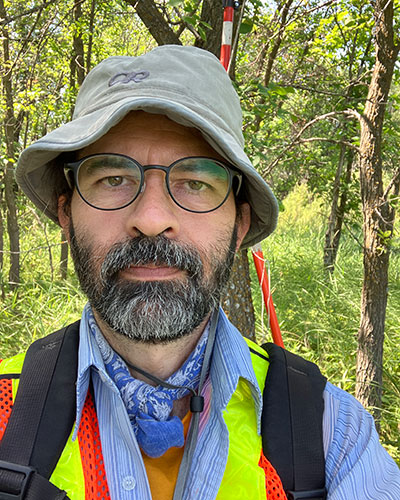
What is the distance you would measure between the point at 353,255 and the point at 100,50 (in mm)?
5083

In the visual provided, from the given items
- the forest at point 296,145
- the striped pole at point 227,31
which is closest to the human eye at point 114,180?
the forest at point 296,145

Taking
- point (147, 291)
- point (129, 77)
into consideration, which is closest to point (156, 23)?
point (129, 77)

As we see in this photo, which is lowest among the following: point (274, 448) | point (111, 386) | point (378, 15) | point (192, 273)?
A: point (274, 448)

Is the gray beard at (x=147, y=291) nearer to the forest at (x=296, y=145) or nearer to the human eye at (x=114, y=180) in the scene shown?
the human eye at (x=114, y=180)

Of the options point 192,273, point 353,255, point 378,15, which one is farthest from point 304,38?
point 192,273

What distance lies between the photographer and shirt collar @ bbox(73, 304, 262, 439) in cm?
126

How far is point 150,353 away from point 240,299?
171 cm

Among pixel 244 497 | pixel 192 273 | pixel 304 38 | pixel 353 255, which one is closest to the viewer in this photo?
pixel 244 497

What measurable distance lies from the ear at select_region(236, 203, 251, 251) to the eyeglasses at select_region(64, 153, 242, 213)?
0.22 metres

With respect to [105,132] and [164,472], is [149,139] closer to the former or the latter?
[105,132]

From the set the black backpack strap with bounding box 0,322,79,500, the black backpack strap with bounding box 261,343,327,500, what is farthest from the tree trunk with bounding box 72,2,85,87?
the black backpack strap with bounding box 261,343,327,500

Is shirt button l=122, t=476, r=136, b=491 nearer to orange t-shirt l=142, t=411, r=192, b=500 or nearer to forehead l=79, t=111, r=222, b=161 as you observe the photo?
orange t-shirt l=142, t=411, r=192, b=500

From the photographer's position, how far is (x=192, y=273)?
1.34 m

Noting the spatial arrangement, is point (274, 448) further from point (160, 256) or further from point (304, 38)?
point (304, 38)
